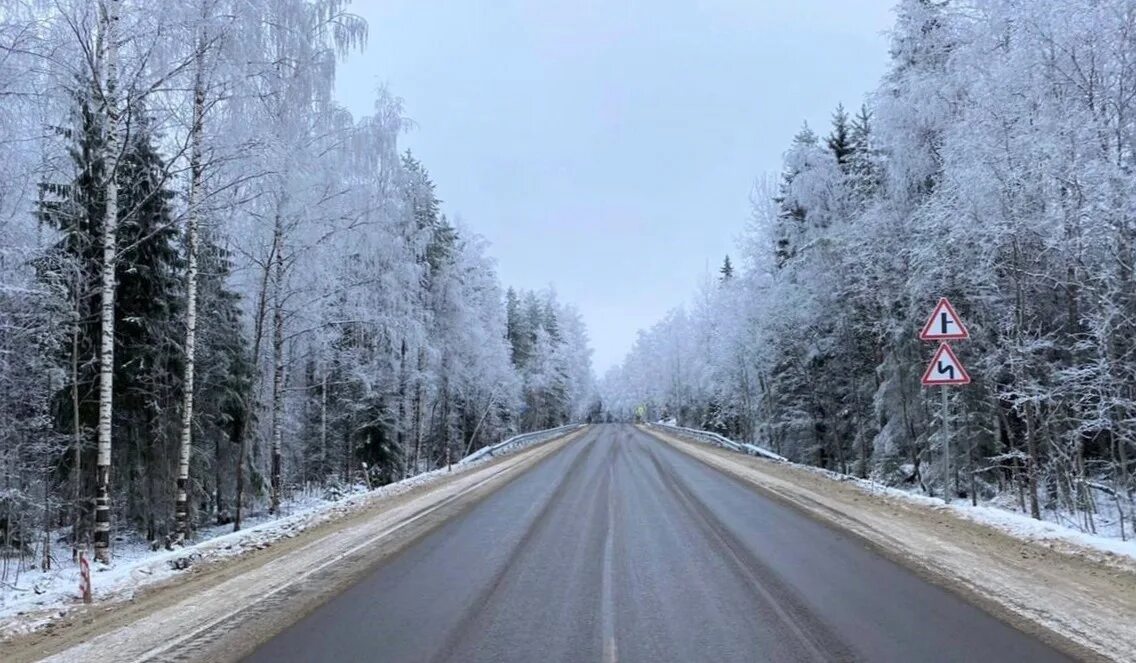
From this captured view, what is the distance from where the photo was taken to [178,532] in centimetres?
1355

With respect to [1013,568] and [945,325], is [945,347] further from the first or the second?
[1013,568]

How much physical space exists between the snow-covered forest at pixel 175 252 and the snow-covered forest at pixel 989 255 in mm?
12155

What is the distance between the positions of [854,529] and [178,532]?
11.8 meters

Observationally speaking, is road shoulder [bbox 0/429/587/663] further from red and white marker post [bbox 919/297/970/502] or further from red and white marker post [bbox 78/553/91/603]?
red and white marker post [bbox 919/297/970/502]

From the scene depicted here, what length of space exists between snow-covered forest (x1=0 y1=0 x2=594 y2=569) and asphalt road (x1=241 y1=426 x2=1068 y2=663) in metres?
6.44

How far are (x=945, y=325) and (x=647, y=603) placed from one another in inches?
313

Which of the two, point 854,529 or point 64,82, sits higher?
point 64,82

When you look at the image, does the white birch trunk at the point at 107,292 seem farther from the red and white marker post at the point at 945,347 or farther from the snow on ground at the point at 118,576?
the red and white marker post at the point at 945,347

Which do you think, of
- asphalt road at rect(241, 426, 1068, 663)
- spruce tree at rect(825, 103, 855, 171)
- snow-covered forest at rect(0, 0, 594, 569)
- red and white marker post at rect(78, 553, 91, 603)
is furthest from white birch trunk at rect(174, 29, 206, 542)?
spruce tree at rect(825, 103, 855, 171)

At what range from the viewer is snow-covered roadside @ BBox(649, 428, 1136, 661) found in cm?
549

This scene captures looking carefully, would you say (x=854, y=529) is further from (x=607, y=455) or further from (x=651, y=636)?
(x=607, y=455)

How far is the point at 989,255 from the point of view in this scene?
40.2 ft

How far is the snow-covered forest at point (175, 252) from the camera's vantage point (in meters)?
10.8

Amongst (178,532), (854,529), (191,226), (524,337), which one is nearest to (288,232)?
(191,226)
